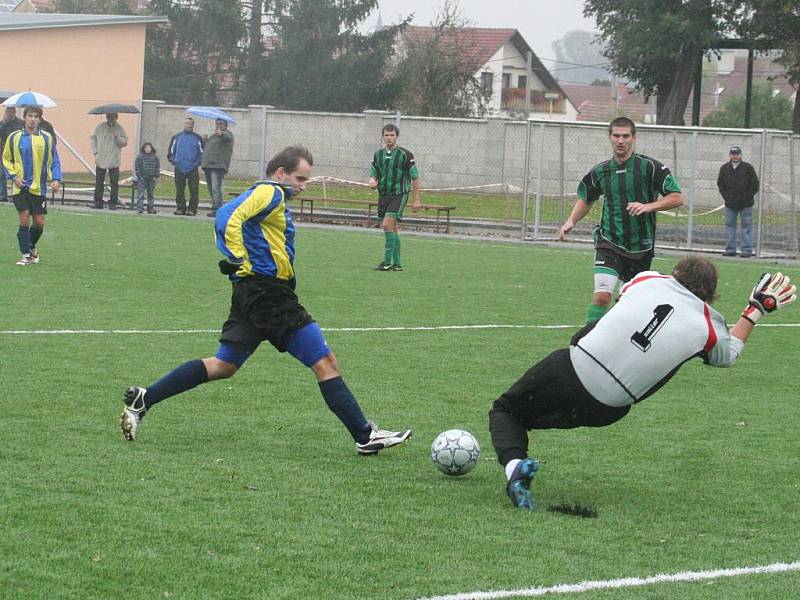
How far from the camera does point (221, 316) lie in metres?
12.2

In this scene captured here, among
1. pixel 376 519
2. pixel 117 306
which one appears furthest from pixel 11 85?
pixel 376 519

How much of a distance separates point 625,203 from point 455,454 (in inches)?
175

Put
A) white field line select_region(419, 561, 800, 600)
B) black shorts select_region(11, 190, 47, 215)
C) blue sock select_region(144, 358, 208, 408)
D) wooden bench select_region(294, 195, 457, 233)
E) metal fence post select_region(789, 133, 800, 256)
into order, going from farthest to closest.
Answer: wooden bench select_region(294, 195, 457, 233)
metal fence post select_region(789, 133, 800, 256)
black shorts select_region(11, 190, 47, 215)
blue sock select_region(144, 358, 208, 408)
white field line select_region(419, 561, 800, 600)

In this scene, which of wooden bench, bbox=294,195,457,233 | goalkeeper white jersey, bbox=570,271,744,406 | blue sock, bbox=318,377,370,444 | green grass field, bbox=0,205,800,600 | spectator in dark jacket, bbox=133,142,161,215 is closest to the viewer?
green grass field, bbox=0,205,800,600

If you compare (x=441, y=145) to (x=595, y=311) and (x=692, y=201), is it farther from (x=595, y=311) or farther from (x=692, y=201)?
(x=595, y=311)

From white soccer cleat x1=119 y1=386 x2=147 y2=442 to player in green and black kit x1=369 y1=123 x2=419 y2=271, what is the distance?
34.0 feet

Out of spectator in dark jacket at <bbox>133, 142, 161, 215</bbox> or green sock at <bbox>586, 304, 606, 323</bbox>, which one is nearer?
green sock at <bbox>586, 304, 606, 323</bbox>

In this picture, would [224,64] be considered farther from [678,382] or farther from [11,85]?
[678,382]

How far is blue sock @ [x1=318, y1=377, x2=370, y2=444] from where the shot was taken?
688 centimetres

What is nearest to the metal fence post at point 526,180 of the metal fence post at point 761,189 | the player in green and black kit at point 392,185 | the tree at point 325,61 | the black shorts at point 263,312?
the metal fence post at point 761,189

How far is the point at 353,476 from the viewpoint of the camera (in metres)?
6.50

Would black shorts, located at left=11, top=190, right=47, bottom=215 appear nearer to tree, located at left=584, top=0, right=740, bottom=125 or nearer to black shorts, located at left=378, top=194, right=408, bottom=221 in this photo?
black shorts, located at left=378, top=194, right=408, bottom=221

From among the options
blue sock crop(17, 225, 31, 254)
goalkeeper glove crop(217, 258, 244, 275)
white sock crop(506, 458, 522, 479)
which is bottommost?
white sock crop(506, 458, 522, 479)

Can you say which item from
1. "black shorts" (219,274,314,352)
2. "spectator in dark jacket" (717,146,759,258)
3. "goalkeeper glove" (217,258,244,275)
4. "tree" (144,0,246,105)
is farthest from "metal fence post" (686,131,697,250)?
"tree" (144,0,246,105)
